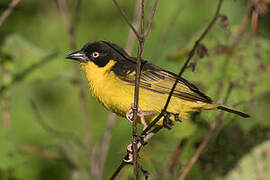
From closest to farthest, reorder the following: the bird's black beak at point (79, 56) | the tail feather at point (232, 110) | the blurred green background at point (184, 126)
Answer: the tail feather at point (232, 110), the bird's black beak at point (79, 56), the blurred green background at point (184, 126)

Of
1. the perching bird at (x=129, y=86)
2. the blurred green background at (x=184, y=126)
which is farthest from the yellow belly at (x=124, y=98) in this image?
the blurred green background at (x=184, y=126)

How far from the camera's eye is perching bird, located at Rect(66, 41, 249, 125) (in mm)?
3525

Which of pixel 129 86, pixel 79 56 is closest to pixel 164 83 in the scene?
pixel 129 86

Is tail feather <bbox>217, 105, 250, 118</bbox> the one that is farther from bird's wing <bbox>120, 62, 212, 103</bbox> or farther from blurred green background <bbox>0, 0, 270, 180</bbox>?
blurred green background <bbox>0, 0, 270, 180</bbox>

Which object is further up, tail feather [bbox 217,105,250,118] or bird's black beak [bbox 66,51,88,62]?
bird's black beak [bbox 66,51,88,62]

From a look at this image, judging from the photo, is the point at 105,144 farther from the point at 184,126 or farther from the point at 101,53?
the point at 101,53

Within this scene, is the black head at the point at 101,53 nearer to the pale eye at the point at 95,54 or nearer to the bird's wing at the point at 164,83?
the pale eye at the point at 95,54

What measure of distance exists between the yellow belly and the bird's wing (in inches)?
1.6

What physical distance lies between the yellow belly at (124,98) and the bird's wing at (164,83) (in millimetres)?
40

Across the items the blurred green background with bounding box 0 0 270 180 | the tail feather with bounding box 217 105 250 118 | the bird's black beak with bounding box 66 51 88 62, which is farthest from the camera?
the blurred green background with bounding box 0 0 270 180

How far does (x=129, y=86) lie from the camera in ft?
11.8

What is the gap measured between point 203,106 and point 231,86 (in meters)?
0.48

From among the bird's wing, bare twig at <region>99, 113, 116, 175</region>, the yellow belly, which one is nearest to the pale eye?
the yellow belly

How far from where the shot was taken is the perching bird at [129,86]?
11.6 ft
